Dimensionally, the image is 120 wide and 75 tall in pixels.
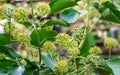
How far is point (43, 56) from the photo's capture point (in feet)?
2.39

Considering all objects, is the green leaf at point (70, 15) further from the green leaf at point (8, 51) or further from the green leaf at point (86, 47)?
the green leaf at point (8, 51)

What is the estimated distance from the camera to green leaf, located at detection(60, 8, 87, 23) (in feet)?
2.66

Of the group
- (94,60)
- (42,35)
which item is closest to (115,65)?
(94,60)

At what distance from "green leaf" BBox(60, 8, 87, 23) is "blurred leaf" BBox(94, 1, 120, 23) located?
1.6 inches

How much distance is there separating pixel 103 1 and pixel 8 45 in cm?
22

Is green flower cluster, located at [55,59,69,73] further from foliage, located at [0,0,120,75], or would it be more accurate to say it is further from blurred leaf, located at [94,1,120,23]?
blurred leaf, located at [94,1,120,23]

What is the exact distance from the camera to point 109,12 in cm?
79

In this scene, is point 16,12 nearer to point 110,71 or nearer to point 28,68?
point 28,68

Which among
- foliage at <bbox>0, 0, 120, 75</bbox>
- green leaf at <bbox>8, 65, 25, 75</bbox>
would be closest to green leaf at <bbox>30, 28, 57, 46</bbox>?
foliage at <bbox>0, 0, 120, 75</bbox>

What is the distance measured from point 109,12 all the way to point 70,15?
8 centimetres

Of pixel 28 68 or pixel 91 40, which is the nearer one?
pixel 28 68

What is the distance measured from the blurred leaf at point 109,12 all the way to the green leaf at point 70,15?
0.13ft

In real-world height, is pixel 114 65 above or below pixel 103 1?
below

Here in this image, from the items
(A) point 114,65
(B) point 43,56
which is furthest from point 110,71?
(B) point 43,56
